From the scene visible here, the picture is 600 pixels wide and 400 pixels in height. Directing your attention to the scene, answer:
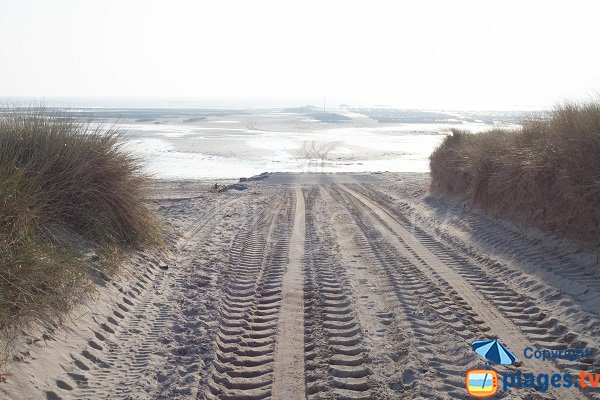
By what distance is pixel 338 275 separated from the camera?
26.3 ft

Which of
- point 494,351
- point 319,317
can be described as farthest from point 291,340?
point 494,351

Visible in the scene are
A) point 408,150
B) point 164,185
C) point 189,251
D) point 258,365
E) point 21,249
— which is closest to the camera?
point 258,365

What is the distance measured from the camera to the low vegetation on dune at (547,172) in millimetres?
7980

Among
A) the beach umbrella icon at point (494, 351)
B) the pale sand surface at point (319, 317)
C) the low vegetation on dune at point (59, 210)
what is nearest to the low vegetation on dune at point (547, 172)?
the pale sand surface at point (319, 317)

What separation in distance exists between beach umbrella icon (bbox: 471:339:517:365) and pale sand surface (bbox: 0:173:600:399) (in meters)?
0.11

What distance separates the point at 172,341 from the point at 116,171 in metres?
3.67

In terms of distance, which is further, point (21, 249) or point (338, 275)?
point (338, 275)

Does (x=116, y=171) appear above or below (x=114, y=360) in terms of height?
above

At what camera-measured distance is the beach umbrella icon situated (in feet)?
16.3

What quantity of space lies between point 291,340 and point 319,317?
2.38ft

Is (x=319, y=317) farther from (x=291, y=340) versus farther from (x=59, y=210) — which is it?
(x=59, y=210)

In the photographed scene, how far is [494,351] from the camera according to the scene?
5.09 meters

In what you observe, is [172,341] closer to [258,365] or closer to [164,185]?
[258,365]

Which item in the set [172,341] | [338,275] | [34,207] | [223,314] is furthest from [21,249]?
[338,275]
